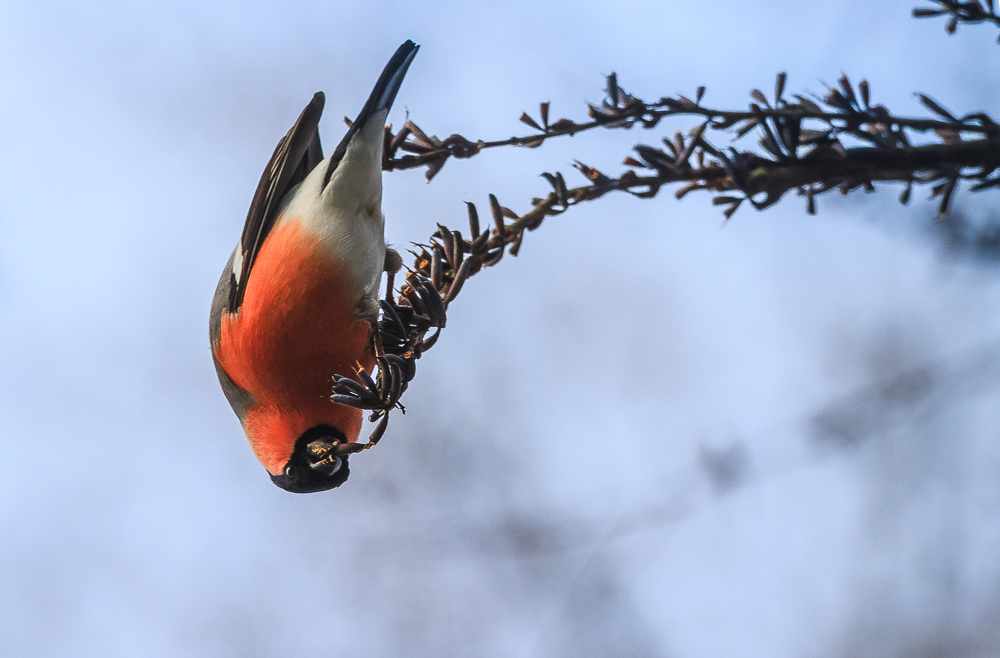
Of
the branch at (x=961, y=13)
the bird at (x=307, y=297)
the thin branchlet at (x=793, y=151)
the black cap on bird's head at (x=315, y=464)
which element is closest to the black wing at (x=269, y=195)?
the bird at (x=307, y=297)

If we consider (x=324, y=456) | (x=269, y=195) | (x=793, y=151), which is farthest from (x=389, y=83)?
(x=793, y=151)

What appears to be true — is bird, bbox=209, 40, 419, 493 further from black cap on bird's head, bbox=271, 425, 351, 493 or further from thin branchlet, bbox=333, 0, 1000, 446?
thin branchlet, bbox=333, 0, 1000, 446

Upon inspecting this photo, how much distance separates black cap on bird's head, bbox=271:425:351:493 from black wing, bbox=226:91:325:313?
1.10 ft

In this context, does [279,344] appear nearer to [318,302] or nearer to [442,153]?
[318,302]

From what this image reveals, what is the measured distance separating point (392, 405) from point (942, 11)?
56 cm

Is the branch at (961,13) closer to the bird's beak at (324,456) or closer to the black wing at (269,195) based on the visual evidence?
the bird's beak at (324,456)

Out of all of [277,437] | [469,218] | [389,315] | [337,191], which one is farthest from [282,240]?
[469,218]

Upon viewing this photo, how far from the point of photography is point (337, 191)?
134 centimetres

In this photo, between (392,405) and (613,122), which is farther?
(392,405)

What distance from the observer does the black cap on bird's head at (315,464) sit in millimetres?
1131

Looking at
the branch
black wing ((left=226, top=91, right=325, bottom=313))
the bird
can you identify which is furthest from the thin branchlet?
black wing ((left=226, top=91, right=325, bottom=313))

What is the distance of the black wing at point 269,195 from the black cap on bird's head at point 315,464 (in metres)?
0.34

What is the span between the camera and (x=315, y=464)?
3.77 feet

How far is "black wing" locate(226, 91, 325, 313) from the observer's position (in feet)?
4.51
